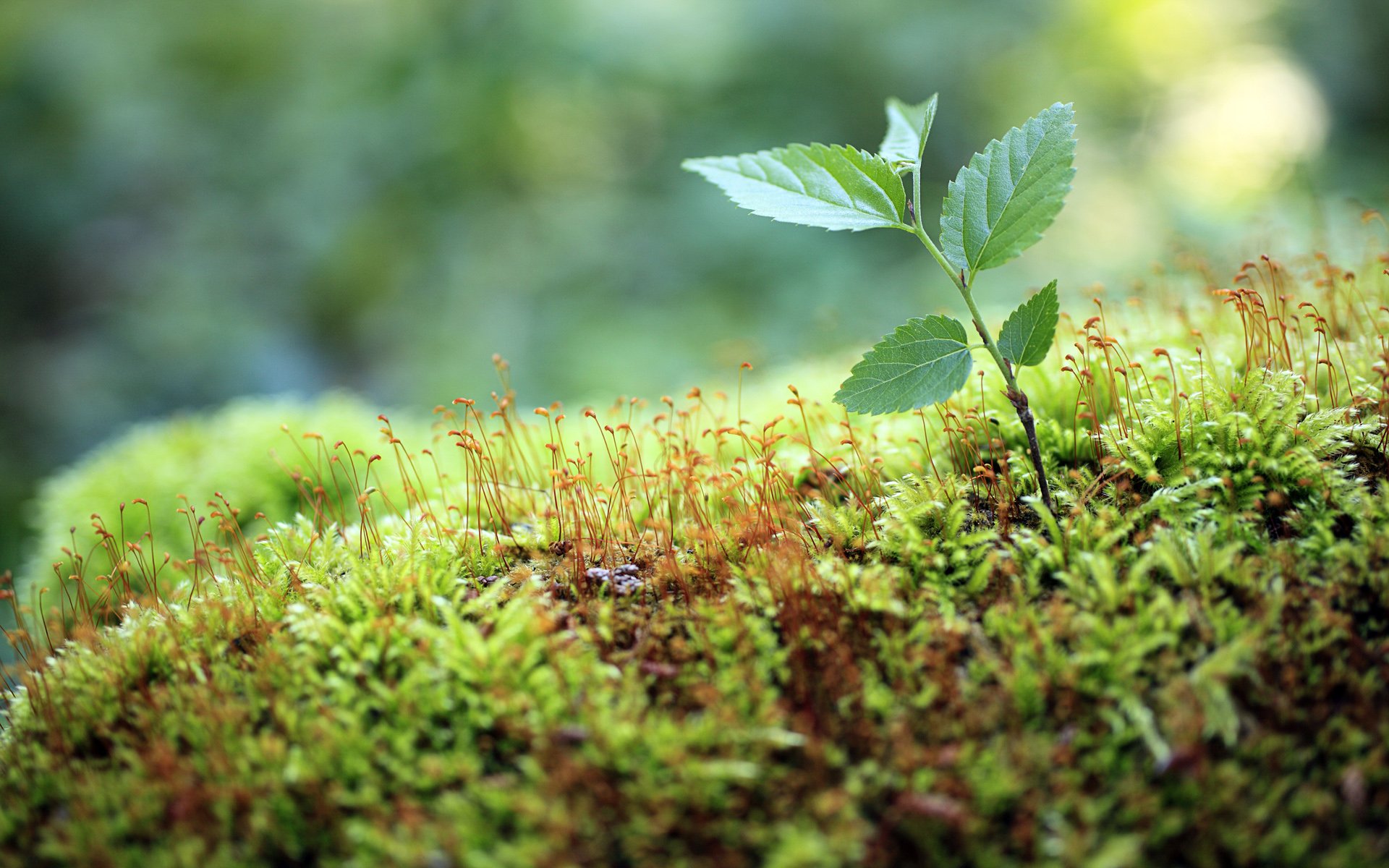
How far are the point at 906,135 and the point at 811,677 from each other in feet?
3.68

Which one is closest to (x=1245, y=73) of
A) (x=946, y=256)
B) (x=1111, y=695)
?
(x=946, y=256)

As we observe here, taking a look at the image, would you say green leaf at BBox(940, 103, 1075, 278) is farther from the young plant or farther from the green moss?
the green moss

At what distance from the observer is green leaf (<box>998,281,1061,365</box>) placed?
1.36 meters

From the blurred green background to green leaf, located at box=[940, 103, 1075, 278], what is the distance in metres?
4.24

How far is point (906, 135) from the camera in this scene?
1632mm

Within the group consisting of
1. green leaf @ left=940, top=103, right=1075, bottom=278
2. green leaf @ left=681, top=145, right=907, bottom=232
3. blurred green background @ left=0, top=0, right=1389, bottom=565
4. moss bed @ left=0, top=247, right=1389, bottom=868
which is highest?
blurred green background @ left=0, top=0, right=1389, bottom=565

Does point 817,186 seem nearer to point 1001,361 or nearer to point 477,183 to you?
point 1001,361

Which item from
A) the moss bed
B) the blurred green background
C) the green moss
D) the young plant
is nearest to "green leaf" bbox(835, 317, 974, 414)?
the young plant

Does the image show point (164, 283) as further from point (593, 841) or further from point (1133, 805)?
point (1133, 805)

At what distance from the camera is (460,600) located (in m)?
1.46

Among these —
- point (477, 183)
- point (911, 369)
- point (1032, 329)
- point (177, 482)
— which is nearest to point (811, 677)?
point (911, 369)

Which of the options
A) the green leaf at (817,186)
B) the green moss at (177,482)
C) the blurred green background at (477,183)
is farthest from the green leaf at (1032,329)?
the blurred green background at (477,183)

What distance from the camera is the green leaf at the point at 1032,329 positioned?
1.36m

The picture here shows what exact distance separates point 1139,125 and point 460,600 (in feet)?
26.2
